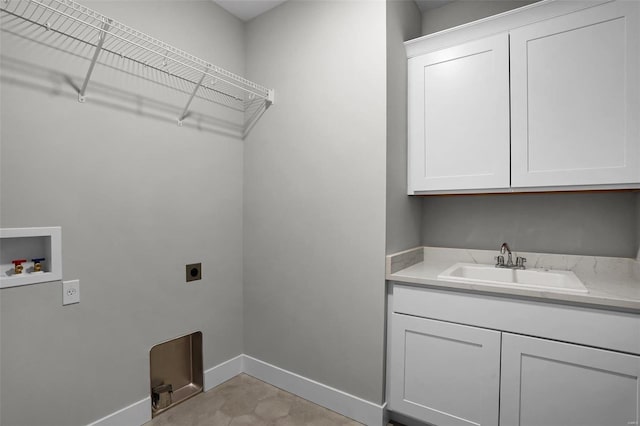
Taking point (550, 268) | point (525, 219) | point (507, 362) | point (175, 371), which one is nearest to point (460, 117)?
point (525, 219)

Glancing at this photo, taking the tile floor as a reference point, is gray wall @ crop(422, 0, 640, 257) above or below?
above

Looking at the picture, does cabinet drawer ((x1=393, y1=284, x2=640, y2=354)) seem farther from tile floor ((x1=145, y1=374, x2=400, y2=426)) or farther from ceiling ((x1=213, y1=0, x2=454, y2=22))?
ceiling ((x1=213, y1=0, x2=454, y2=22))

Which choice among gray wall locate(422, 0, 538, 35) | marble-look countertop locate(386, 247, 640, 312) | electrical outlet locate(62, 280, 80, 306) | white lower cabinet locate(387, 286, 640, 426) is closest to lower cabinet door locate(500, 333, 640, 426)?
white lower cabinet locate(387, 286, 640, 426)

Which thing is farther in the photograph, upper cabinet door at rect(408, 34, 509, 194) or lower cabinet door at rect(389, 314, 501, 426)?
upper cabinet door at rect(408, 34, 509, 194)

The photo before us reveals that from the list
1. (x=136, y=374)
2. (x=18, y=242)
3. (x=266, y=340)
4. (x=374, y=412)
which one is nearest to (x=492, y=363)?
(x=374, y=412)

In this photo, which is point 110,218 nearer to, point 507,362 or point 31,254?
point 31,254

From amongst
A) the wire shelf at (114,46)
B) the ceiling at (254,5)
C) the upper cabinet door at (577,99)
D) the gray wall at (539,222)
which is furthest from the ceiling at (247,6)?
the gray wall at (539,222)

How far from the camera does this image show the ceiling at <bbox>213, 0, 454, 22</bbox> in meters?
2.16

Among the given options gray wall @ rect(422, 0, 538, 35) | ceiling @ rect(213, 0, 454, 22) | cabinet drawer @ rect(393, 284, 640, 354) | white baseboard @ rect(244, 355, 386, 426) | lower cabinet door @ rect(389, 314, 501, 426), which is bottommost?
white baseboard @ rect(244, 355, 386, 426)

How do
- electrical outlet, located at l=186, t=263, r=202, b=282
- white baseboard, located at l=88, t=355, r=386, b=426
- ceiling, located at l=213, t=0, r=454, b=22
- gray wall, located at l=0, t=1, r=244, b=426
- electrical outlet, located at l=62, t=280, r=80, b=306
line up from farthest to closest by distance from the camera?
ceiling, located at l=213, t=0, r=454, b=22 < electrical outlet, located at l=186, t=263, r=202, b=282 < white baseboard, located at l=88, t=355, r=386, b=426 < electrical outlet, located at l=62, t=280, r=80, b=306 < gray wall, located at l=0, t=1, r=244, b=426

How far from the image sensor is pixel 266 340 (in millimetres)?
2273

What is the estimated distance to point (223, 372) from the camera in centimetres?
225

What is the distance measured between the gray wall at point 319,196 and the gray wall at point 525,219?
2.17 ft

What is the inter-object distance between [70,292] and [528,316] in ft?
6.74
